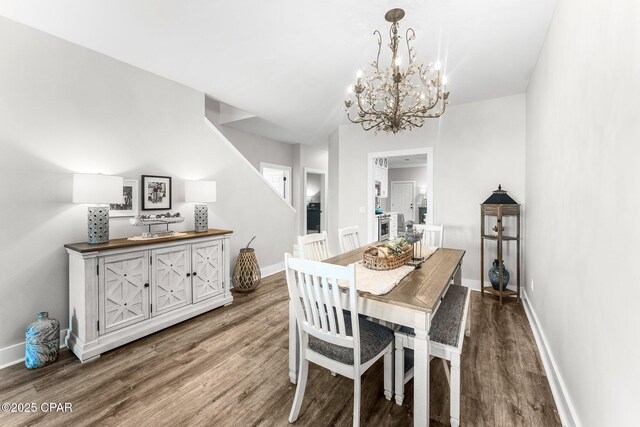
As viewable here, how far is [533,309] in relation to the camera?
2.82m

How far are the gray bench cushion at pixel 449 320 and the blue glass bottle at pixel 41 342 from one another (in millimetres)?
2721

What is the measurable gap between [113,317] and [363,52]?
3.29 metres

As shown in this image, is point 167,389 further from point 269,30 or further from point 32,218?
point 269,30

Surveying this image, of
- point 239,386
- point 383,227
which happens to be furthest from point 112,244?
point 383,227

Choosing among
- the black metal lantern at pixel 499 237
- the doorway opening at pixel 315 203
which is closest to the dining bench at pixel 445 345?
the black metal lantern at pixel 499 237

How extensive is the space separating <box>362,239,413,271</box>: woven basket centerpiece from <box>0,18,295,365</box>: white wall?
248cm

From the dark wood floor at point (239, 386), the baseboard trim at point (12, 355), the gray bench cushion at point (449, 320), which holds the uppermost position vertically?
the gray bench cushion at point (449, 320)

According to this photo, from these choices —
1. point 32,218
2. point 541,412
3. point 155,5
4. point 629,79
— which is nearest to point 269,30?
point 155,5

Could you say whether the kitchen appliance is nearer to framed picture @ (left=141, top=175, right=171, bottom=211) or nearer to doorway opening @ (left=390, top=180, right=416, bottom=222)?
doorway opening @ (left=390, top=180, right=416, bottom=222)

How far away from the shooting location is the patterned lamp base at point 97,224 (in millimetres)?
2436

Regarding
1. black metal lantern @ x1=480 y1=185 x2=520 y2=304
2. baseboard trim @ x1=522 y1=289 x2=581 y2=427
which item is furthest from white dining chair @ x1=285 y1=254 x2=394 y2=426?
black metal lantern @ x1=480 y1=185 x2=520 y2=304

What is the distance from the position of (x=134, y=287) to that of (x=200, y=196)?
1.17m

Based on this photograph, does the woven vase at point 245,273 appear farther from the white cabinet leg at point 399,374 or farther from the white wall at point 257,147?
the white cabinet leg at point 399,374

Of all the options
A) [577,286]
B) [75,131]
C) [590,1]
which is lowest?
[577,286]
